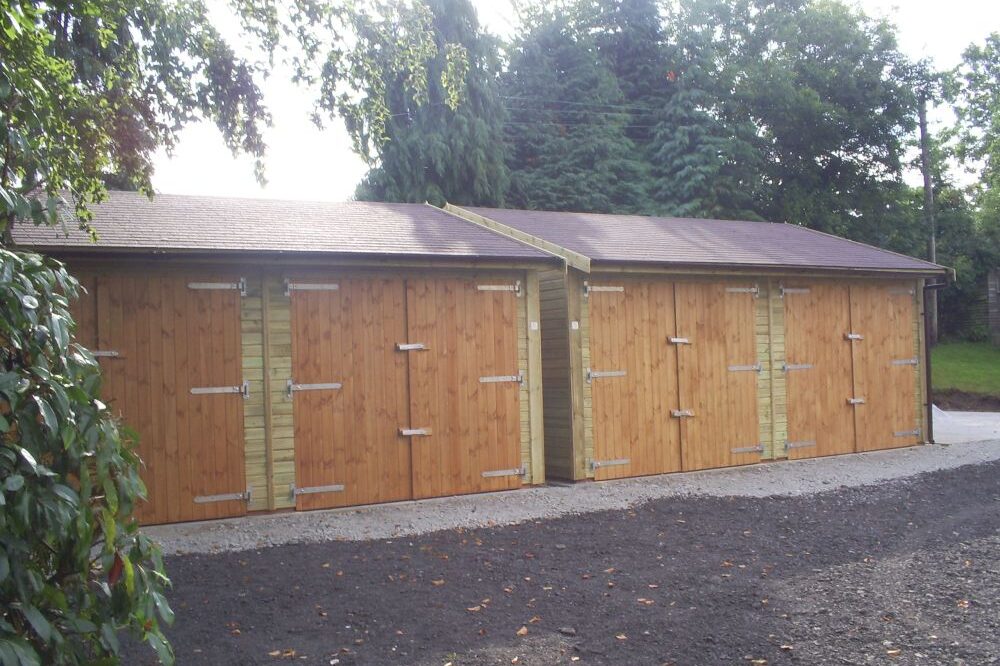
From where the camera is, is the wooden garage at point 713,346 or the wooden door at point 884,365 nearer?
the wooden garage at point 713,346

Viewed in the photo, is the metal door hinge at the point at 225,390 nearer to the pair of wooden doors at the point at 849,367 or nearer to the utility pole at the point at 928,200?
the pair of wooden doors at the point at 849,367

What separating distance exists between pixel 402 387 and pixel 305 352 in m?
1.00

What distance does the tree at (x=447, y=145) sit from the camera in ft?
84.3

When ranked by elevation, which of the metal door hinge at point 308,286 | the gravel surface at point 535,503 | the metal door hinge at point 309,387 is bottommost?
the gravel surface at point 535,503

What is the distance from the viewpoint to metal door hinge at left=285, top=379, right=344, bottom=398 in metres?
8.46

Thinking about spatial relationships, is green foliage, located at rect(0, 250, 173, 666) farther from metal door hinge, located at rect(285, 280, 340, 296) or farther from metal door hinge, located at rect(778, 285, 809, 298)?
metal door hinge, located at rect(778, 285, 809, 298)

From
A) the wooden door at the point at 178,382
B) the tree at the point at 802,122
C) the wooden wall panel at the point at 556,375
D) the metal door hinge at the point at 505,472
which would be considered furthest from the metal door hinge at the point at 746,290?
the tree at the point at 802,122

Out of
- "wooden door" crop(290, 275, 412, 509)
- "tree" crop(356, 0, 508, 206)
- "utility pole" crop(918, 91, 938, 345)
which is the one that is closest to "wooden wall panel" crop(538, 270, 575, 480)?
"wooden door" crop(290, 275, 412, 509)

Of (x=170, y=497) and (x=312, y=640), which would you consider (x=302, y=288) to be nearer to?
(x=170, y=497)

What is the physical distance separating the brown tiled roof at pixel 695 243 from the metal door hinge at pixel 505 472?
2305 mm

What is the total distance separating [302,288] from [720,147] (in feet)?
67.8

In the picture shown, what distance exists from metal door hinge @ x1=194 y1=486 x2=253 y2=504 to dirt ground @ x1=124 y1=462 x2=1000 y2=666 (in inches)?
55.8

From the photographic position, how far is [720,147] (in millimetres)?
26875

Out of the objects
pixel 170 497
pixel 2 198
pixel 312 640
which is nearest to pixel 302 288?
pixel 170 497
